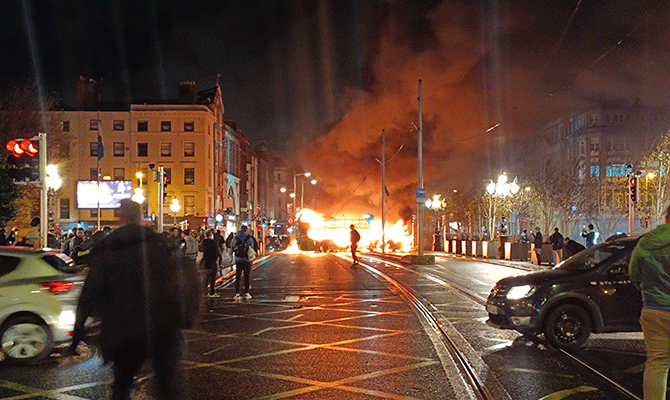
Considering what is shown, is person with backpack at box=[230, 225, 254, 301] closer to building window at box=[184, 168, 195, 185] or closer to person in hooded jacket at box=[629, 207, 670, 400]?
person in hooded jacket at box=[629, 207, 670, 400]

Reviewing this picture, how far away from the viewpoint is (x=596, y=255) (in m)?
9.79

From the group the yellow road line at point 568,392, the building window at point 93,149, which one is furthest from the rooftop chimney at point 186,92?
the yellow road line at point 568,392

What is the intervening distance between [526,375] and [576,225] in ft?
221

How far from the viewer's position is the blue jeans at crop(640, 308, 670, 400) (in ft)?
17.3

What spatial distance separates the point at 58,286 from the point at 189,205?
5143 cm

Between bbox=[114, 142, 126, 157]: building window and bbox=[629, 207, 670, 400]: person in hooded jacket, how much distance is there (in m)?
57.3

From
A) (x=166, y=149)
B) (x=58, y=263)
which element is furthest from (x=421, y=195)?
(x=166, y=149)

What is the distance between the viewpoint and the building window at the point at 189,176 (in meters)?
59.4

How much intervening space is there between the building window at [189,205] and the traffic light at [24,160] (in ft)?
151

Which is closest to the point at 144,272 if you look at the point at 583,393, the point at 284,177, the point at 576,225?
the point at 583,393

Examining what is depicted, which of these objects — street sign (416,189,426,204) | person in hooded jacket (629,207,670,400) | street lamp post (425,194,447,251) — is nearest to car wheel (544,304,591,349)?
person in hooded jacket (629,207,670,400)

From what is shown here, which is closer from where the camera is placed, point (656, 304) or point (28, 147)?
point (656, 304)

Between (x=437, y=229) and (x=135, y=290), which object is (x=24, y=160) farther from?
(x=437, y=229)

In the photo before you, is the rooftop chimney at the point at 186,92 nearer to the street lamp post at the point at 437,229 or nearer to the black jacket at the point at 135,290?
the street lamp post at the point at 437,229
